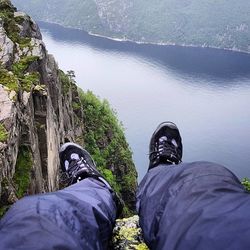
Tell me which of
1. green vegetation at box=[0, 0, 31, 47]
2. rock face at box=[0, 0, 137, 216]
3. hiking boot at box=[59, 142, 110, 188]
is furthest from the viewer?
green vegetation at box=[0, 0, 31, 47]

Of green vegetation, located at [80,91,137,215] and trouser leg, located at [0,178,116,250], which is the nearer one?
trouser leg, located at [0,178,116,250]

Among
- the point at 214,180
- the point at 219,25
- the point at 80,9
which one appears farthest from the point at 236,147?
the point at 80,9

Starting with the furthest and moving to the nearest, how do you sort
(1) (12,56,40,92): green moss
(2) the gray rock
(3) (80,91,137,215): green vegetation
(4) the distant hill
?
(4) the distant hill
(3) (80,91,137,215): green vegetation
(2) the gray rock
(1) (12,56,40,92): green moss

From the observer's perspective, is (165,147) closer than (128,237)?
No

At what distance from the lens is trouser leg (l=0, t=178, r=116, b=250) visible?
6.86 feet

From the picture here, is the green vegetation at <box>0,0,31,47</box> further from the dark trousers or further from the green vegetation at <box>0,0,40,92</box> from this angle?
the dark trousers

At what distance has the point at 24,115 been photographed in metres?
7.07

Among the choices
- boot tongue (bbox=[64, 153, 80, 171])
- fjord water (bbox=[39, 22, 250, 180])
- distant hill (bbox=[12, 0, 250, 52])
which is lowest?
fjord water (bbox=[39, 22, 250, 180])

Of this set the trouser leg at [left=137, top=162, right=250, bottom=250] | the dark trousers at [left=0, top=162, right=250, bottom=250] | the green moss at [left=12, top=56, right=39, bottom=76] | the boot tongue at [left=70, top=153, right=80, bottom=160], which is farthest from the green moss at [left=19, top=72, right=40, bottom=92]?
the trouser leg at [left=137, top=162, right=250, bottom=250]

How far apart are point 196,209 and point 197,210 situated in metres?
0.02

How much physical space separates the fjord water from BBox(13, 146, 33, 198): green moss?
43.4 meters

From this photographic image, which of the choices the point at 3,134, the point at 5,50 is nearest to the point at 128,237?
the point at 3,134

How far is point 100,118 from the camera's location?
32.5 m

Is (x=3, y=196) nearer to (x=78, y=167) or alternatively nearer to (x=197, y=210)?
(x=78, y=167)
